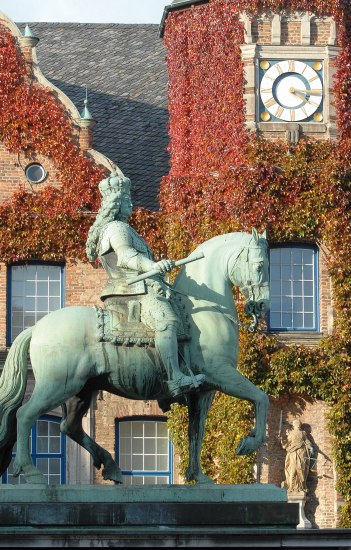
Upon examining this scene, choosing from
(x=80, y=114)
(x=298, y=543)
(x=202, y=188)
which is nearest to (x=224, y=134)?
(x=202, y=188)

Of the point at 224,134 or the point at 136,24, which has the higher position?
the point at 136,24

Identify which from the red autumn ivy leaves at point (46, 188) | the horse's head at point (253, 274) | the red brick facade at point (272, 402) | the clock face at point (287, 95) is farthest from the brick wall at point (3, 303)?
the horse's head at point (253, 274)

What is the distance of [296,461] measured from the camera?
4212cm

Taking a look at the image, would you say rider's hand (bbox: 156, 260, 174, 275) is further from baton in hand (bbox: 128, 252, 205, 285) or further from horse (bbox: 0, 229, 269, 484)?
horse (bbox: 0, 229, 269, 484)

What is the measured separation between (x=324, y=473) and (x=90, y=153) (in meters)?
8.02

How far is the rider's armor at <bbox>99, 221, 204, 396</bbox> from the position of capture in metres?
29.3

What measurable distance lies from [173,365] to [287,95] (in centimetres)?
1536

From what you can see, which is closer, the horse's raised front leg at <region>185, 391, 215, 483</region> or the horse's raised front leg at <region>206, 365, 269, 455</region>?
the horse's raised front leg at <region>206, 365, 269, 455</region>

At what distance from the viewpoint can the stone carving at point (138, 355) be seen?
2966 centimetres

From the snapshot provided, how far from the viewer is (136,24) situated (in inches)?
2082

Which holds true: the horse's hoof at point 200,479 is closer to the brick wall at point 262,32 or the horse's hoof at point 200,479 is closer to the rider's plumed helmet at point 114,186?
the rider's plumed helmet at point 114,186

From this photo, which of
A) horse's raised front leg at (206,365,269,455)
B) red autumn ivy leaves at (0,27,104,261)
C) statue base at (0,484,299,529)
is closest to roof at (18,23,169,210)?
red autumn ivy leaves at (0,27,104,261)

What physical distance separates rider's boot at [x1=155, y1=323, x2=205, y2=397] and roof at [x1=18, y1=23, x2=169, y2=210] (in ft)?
53.3

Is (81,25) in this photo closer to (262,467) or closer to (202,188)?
(202,188)
